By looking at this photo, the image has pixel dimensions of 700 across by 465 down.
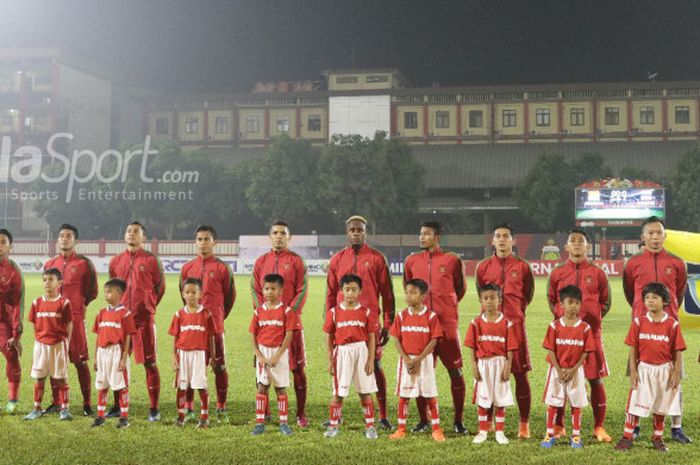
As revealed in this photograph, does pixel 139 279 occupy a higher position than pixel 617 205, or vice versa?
pixel 617 205

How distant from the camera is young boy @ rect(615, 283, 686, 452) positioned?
6.86 m

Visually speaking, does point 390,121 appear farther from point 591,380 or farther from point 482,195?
point 591,380

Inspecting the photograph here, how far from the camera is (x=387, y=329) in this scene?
7859 mm

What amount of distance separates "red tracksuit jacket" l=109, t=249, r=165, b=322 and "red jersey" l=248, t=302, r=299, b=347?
1.50 metres

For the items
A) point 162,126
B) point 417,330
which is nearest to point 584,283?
point 417,330

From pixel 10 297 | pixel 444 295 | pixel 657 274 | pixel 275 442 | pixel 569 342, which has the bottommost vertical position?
pixel 275 442

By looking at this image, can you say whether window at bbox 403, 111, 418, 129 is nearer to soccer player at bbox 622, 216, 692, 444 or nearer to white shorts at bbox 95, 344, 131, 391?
soccer player at bbox 622, 216, 692, 444

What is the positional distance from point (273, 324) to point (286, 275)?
2.35 ft

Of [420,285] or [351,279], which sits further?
[351,279]

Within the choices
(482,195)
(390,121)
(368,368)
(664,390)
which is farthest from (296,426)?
(390,121)

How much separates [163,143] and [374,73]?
21.8m

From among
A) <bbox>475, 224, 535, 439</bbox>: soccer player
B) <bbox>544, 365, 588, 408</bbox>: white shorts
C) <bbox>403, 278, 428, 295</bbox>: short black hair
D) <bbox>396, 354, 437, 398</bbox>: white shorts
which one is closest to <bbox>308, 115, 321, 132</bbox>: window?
<bbox>475, 224, 535, 439</bbox>: soccer player

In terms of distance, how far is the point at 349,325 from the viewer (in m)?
7.43

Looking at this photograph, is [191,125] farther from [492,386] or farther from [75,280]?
[492,386]
